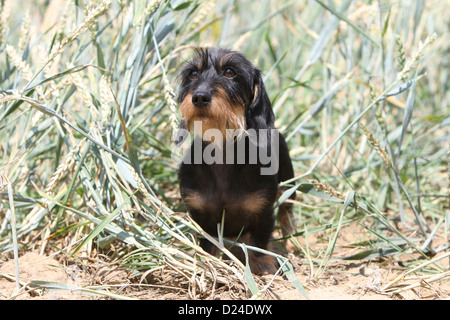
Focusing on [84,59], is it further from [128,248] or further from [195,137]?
[128,248]

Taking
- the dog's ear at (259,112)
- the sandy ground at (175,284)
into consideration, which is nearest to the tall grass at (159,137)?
the sandy ground at (175,284)

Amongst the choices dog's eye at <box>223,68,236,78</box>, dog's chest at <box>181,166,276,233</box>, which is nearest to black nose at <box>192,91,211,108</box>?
dog's eye at <box>223,68,236,78</box>

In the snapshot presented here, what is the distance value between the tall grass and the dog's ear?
0.36 meters

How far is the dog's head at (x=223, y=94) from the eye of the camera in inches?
108

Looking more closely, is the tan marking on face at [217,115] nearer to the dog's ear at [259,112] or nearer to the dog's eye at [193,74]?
the dog's ear at [259,112]

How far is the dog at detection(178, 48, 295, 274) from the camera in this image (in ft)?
9.59

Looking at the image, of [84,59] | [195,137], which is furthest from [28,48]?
[195,137]

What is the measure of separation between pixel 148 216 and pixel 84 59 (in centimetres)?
144

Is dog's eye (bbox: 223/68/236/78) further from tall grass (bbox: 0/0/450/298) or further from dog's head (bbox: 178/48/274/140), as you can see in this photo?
tall grass (bbox: 0/0/450/298)

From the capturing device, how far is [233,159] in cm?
302

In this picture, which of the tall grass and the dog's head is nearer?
the tall grass

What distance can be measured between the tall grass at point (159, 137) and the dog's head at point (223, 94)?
0.17 m

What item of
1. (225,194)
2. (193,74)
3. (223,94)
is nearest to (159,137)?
(193,74)

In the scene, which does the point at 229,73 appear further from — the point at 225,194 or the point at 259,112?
the point at 225,194
